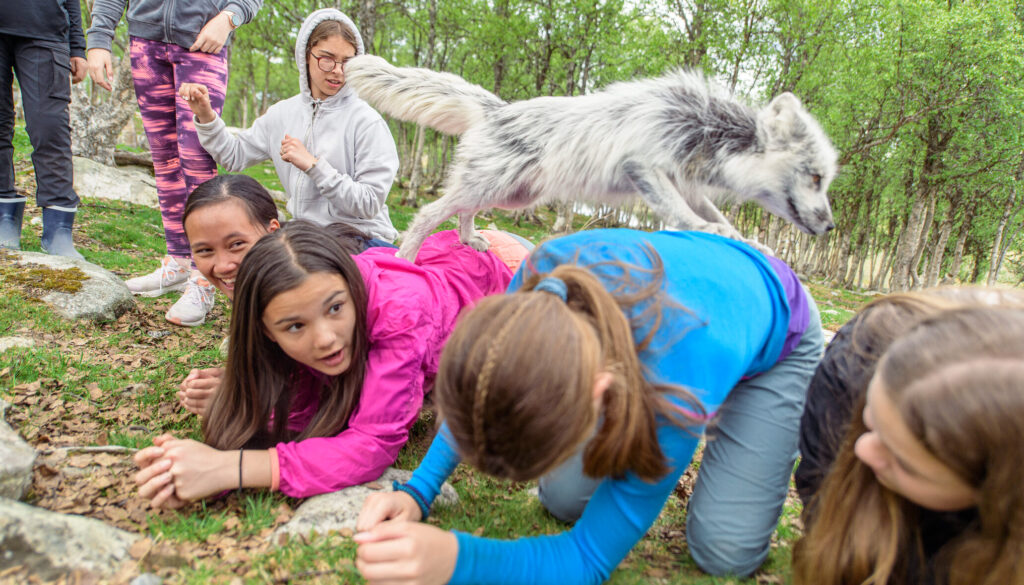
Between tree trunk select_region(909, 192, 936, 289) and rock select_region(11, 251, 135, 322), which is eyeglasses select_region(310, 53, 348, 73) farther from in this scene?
tree trunk select_region(909, 192, 936, 289)

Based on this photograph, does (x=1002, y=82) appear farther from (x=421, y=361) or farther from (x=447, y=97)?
(x=421, y=361)

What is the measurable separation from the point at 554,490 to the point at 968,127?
2146 centimetres

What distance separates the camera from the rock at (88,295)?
4109 mm

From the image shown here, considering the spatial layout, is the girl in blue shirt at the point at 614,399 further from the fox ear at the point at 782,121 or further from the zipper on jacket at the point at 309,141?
the zipper on jacket at the point at 309,141

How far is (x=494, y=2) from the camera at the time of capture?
64.4 feet

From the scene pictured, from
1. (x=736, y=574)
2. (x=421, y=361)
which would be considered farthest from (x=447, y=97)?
(x=736, y=574)

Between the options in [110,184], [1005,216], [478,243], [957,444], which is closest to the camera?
[957,444]

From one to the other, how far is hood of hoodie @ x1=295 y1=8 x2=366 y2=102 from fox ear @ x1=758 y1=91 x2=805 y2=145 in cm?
314

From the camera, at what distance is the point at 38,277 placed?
4.23 m

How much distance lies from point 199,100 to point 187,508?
3.04m

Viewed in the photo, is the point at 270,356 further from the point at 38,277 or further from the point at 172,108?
the point at 172,108

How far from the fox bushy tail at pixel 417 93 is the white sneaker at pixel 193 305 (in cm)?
239

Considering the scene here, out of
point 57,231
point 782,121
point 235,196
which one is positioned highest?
point 782,121

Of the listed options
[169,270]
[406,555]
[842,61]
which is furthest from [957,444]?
[842,61]
